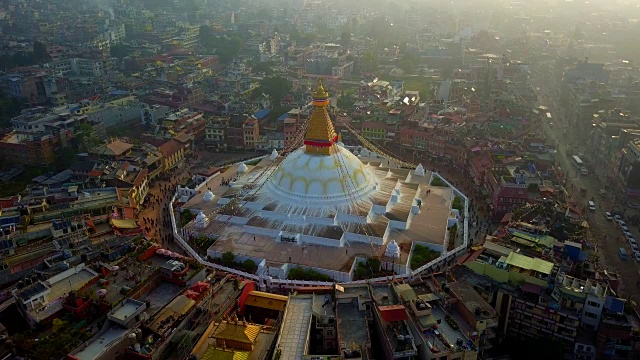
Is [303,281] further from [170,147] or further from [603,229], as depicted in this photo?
[170,147]

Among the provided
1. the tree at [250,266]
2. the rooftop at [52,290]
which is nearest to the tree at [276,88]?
the tree at [250,266]

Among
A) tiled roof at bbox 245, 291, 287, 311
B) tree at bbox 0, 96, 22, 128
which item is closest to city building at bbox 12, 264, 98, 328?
tiled roof at bbox 245, 291, 287, 311

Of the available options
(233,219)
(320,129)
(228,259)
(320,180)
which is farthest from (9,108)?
(320,180)

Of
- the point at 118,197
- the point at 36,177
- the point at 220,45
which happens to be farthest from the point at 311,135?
the point at 220,45

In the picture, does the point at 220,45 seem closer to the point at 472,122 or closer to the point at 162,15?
the point at 162,15

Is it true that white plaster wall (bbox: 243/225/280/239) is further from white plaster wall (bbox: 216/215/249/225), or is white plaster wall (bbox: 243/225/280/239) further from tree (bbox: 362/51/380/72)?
tree (bbox: 362/51/380/72)

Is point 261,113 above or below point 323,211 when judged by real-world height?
above
